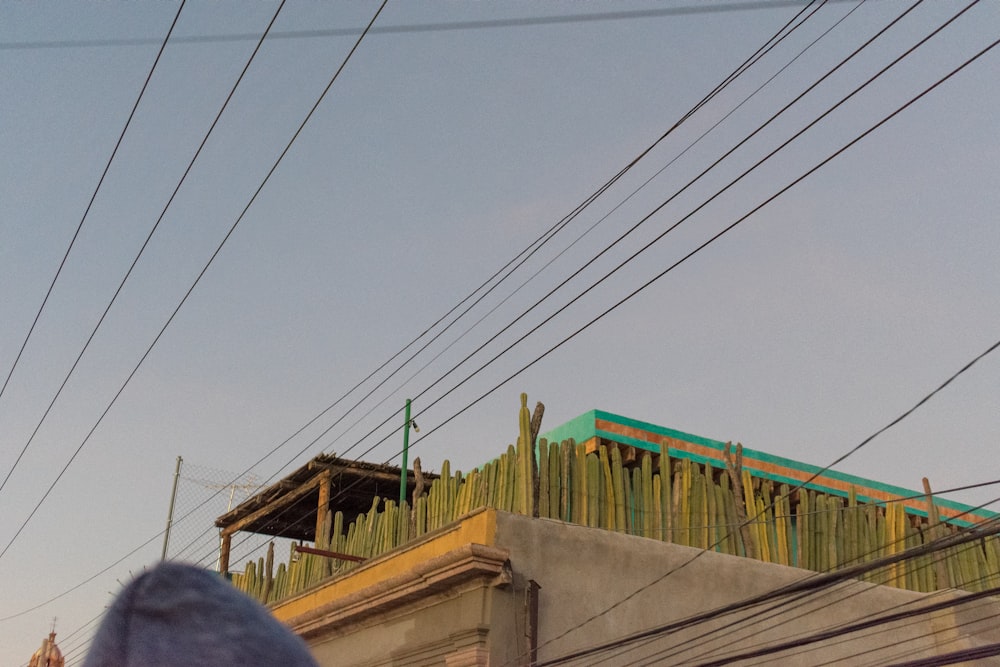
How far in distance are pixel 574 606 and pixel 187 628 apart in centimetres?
1248

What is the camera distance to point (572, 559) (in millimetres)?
13000

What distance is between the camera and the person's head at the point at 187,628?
71 centimetres

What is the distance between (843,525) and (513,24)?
9500mm

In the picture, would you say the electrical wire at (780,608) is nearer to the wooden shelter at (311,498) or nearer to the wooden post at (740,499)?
the wooden post at (740,499)

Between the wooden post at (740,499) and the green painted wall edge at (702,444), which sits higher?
the green painted wall edge at (702,444)

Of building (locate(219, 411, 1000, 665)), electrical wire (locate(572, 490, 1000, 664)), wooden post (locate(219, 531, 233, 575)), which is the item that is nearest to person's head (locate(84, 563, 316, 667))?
building (locate(219, 411, 1000, 665))

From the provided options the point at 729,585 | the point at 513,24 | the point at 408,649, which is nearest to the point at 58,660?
the point at 408,649

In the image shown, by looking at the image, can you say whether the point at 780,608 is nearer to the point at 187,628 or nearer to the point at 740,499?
the point at 740,499

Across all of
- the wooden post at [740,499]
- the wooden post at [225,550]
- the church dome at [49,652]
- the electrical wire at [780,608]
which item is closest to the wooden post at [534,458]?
the electrical wire at [780,608]

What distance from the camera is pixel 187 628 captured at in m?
0.72

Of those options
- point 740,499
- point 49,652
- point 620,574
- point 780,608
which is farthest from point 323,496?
point 49,652

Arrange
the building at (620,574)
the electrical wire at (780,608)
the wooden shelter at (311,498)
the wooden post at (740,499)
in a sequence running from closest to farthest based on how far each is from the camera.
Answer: the building at (620,574) < the electrical wire at (780,608) < the wooden post at (740,499) < the wooden shelter at (311,498)

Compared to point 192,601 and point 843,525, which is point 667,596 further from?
point 192,601

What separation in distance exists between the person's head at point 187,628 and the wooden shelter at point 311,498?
18.4m
